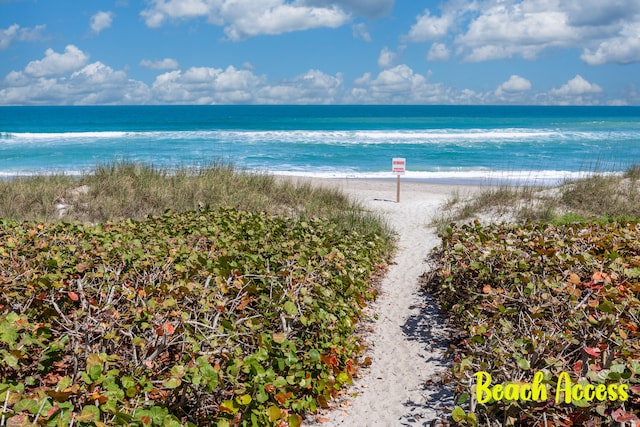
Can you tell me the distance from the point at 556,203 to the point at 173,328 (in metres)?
11.5

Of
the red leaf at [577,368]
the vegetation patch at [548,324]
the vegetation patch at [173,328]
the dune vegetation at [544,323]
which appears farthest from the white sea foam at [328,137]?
the red leaf at [577,368]

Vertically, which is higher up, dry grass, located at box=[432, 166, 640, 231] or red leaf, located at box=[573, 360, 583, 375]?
dry grass, located at box=[432, 166, 640, 231]

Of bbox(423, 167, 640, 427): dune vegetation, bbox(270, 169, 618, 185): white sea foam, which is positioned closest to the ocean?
bbox(270, 169, 618, 185): white sea foam

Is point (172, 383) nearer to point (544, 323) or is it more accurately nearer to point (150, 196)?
point (544, 323)

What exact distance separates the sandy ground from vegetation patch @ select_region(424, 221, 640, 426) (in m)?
0.28

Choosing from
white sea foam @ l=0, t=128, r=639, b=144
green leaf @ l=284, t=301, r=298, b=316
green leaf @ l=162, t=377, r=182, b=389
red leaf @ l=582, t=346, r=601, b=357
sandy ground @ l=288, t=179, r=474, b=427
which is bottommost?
sandy ground @ l=288, t=179, r=474, b=427

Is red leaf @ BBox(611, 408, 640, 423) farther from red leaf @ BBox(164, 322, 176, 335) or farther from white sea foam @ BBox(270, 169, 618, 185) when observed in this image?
white sea foam @ BBox(270, 169, 618, 185)

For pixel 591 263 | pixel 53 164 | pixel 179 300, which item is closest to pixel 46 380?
pixel 179 300

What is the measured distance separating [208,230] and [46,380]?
350cm

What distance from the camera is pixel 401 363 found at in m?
5.51

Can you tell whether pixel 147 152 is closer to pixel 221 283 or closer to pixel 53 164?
pixel 53 164

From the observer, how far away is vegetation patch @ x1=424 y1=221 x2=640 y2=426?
3547 mm

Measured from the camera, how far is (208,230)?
7.45 metres

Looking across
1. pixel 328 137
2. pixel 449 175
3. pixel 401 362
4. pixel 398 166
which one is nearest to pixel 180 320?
pixel 401 362
